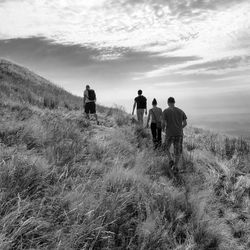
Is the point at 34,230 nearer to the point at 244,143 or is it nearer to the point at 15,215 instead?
the point at 15,215

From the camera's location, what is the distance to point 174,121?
770 centimetres

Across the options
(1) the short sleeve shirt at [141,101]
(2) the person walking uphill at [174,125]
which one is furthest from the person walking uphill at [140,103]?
(2) the person walking uphill at [174,125]

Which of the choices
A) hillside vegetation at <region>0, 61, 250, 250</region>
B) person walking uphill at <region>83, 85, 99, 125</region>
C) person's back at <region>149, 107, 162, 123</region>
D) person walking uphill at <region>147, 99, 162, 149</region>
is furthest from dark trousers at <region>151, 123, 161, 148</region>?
person walking uphill at <region>83, 85, 99, 125</region>

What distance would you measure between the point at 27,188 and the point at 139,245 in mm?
1728

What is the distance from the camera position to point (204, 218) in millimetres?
4309

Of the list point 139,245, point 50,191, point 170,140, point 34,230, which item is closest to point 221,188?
point 170,140

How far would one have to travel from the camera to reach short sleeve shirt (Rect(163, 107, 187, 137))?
25.2 feet

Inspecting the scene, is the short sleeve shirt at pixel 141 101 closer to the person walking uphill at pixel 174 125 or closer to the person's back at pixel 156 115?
the person's back at pixel 156 115

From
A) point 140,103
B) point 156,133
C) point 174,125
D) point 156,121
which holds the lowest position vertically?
point 156,133

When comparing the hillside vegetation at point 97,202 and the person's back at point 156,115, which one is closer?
the hillside vegetation at point 97,202

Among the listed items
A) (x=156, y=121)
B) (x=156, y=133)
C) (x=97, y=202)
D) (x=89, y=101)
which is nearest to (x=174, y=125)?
(x=156, y=121)

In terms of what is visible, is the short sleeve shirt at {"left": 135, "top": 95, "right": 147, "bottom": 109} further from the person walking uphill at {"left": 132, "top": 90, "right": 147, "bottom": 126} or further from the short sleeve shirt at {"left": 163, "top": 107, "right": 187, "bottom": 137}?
the short sleeve shirt at {"left": 163, "top": 107, "right": 187, "bottom": 137}

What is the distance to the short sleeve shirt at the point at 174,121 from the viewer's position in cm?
769

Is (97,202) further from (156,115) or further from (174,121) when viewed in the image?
(156,115)
